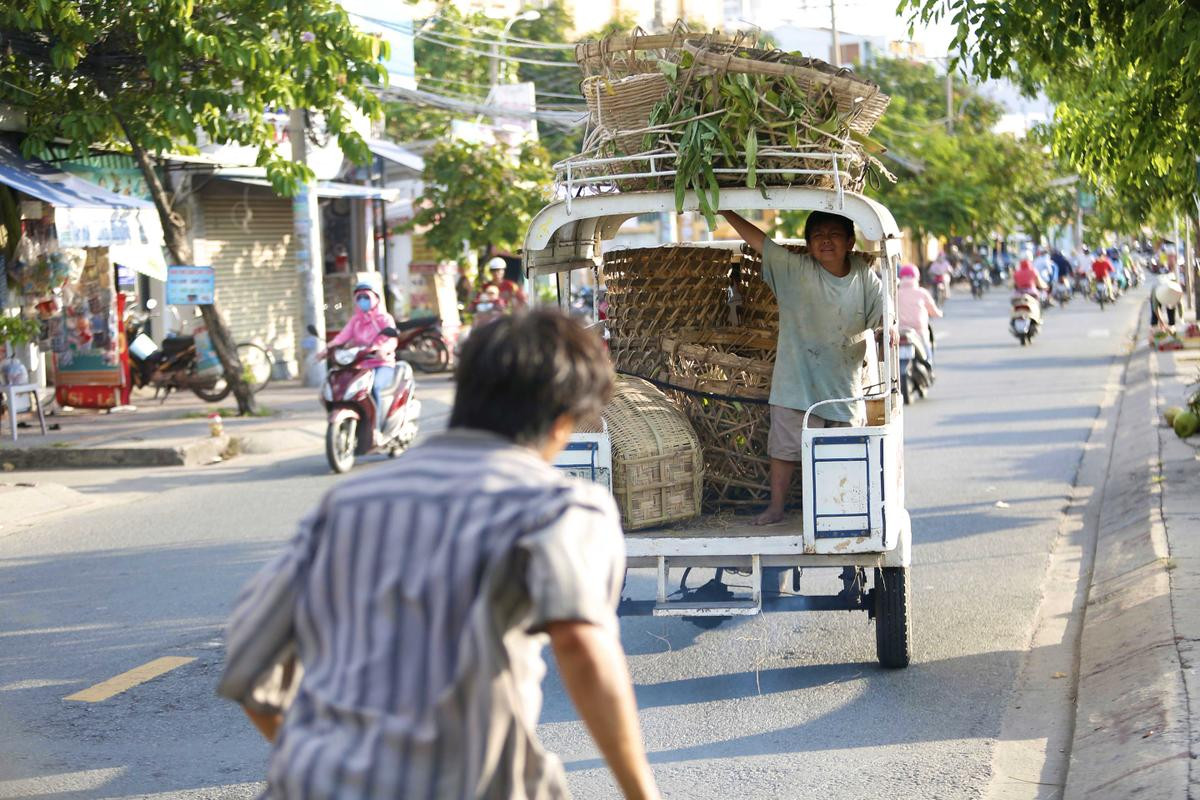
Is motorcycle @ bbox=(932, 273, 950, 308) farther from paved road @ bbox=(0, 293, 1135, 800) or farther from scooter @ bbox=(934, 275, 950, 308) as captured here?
paved road @ bbox=(0, 293, 1135, 800)

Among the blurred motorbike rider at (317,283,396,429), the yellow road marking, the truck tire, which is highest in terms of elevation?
the blurred motorbike rider at (317,283,396,429)

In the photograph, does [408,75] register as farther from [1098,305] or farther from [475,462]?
[475,462]

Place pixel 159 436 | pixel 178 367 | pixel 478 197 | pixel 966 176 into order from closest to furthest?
pixel 159 436 < pixel 178 367 < pixel 478 197 < pixel 966 176

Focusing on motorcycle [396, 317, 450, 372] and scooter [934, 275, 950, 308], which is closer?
motorcycle [396, 317, 450, 372]

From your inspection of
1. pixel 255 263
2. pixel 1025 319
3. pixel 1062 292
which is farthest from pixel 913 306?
pixel 1062 292

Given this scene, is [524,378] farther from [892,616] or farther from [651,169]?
[892,616]

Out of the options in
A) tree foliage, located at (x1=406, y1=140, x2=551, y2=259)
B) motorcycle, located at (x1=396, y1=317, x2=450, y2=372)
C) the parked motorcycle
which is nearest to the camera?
the parked motorcycle

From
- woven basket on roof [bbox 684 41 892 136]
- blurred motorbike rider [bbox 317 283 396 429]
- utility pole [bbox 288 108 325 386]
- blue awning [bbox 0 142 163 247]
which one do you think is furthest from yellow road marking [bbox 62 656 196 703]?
utility pole [bbox 288 108 325 386]

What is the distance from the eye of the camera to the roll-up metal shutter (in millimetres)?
22453

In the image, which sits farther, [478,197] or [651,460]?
[478,197]

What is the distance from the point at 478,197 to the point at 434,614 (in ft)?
75.6

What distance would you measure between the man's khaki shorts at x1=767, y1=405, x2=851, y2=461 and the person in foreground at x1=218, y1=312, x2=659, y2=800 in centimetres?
424

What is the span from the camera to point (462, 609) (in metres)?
2.28

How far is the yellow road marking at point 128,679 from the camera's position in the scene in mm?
6340
